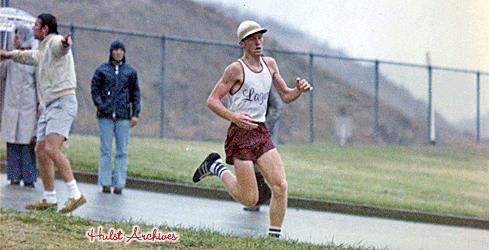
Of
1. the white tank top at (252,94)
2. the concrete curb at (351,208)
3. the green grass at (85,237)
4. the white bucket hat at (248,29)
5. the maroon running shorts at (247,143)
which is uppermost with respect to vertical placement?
the white bucket hat at (248,29)

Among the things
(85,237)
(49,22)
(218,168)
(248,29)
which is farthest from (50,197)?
(248,29)

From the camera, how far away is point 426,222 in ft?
33.2

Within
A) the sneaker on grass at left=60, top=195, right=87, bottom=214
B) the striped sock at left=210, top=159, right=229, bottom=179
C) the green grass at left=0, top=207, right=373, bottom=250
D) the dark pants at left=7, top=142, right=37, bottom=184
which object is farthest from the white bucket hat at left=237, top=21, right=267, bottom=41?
the dark pants at left=7, top=142, right=37, bottom=184

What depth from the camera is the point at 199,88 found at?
34781mm

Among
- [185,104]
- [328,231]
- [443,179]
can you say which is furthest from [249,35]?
[185,104]

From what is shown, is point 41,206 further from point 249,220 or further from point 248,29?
point 248,29

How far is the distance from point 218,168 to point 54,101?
90.0 inches

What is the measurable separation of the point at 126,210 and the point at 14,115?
3.04 meters

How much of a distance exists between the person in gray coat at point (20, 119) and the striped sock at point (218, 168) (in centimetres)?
451

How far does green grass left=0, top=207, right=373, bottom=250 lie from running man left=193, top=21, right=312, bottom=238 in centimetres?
39

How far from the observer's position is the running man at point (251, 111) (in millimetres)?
5723

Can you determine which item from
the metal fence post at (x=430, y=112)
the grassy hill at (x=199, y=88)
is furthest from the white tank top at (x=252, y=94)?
the metal fence post at (x=430, y=112)

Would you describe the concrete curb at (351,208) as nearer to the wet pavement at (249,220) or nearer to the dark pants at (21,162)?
the wet pavement at (249,220)

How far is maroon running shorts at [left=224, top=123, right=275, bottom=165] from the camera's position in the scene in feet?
19.2
